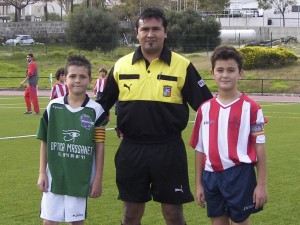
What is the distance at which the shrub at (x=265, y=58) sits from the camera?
132ft

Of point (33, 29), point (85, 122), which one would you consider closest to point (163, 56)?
point (85, 122)

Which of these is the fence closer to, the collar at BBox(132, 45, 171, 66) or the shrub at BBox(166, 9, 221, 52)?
the shrub at BBox(166, 9, 221, 52)

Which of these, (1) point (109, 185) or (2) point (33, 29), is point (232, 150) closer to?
(1) point (109, 185)

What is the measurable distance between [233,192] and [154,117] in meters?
0.96

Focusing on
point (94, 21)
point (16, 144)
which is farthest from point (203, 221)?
point (94, 21)

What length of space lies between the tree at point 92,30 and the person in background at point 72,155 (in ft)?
164

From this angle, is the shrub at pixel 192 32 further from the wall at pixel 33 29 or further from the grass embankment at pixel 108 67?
the wall at pixel 33 29

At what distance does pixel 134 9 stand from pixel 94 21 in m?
23.9

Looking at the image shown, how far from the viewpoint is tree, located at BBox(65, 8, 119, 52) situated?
55809 mm

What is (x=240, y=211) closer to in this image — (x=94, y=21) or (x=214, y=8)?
(x=94, y=21)

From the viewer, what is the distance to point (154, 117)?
221 inches

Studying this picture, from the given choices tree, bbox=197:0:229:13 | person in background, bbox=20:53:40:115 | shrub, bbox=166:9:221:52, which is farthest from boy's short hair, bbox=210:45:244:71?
tree, bbox=197:0:229:13

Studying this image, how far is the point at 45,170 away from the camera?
5539 millimetres

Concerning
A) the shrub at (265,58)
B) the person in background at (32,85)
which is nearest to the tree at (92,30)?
the shrub at (265,58)
